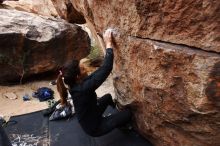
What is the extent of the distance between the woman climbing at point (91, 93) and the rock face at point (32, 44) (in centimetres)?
323

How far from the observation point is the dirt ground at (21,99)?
6.13 m

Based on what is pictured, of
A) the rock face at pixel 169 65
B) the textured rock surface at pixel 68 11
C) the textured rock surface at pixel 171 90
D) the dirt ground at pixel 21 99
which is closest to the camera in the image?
the rock face at pixel 169 65

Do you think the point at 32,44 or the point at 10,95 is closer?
the point at 10,95

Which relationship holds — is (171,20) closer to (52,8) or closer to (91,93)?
(91,93)

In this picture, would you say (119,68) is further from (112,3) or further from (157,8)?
(157,8)

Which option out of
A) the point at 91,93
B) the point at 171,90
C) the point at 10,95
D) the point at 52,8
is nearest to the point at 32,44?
the point at 10,95

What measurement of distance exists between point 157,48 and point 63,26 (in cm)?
452

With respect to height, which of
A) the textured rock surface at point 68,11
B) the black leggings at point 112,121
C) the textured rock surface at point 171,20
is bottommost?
the black leggings at point 112,121

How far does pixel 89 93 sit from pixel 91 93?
52 millimetres

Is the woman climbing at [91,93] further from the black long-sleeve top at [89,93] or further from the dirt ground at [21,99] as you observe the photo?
the dirt ground at [21,99]

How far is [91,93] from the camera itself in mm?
3934

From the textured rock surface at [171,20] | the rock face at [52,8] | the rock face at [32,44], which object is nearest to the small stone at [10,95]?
the rock face at [32,44]

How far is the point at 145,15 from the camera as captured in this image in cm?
328

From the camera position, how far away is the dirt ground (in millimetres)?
6130
